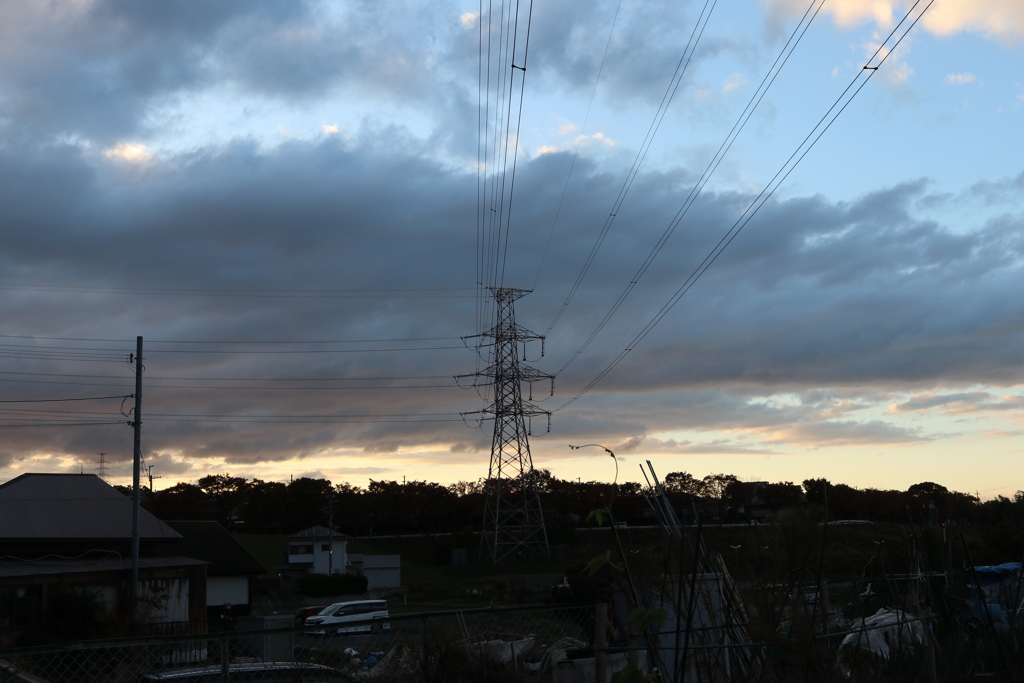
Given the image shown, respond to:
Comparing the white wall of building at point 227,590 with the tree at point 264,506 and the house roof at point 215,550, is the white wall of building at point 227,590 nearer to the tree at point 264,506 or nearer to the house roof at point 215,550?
the house roof at point 215,550

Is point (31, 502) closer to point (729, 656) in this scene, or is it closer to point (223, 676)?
point (223, 676)

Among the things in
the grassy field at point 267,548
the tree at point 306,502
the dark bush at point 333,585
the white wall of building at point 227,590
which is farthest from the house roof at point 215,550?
the tree at point 306,502

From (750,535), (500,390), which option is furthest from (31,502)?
(750,535)

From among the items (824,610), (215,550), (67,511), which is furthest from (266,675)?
(215,550)

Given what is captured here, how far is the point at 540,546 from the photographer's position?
165 ft

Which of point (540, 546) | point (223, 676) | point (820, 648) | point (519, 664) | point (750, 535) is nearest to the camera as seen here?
point (820, 648)

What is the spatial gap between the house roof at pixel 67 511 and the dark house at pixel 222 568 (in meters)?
5.53

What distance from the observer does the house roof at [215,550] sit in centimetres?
3875

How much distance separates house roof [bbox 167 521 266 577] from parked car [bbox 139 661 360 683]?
33378 millimetres

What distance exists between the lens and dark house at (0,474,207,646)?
85.6 ft

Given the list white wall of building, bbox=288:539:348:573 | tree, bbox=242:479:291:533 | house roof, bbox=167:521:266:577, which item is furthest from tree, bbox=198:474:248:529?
house roof, bbox=167:521:266:577

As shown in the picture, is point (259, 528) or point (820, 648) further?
point (259, 528)

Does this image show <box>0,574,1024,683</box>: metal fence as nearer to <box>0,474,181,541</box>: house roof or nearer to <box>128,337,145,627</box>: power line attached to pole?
<box>128,337,145,627</box>: power line attached to pole

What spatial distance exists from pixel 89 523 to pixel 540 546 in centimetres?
2686
